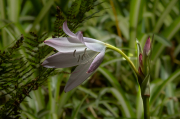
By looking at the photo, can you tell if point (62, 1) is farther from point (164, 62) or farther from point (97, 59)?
point (97, 59)

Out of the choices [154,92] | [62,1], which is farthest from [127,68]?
[62,1]

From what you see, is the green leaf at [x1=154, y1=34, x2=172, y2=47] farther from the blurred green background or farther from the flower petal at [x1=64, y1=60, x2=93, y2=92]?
the flower petal at [x1=64, y1=60, x2=93, y2=92]

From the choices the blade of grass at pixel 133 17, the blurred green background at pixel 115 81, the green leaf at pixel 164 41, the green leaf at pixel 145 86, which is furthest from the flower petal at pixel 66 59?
the blade of grass at pixel 133 17

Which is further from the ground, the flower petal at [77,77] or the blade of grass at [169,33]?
the flower petal at [77,77]

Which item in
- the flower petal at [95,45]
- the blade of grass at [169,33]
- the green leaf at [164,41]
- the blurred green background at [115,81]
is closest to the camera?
the flower petal at [95,45]

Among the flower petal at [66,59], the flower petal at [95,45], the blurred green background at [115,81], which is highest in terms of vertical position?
the flower petal at [95,45]

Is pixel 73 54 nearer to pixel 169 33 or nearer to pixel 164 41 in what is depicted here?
pixel 164 41

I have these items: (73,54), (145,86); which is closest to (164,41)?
(145,86)

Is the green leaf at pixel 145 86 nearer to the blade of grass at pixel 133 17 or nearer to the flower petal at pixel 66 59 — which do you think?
the flower petal at pixel 66 59
